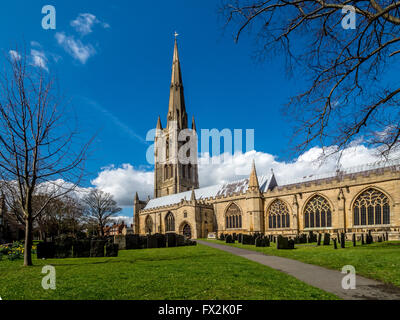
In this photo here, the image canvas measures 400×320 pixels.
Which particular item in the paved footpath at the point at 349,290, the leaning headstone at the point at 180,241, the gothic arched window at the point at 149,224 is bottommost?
the gothic arched window at the point at 149,224

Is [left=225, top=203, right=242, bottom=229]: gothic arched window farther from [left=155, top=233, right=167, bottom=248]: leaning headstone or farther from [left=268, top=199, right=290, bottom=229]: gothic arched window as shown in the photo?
[left=155, top=233, right=167, bottom=248]: leaning headstone

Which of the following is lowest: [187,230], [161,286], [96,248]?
[187,230]

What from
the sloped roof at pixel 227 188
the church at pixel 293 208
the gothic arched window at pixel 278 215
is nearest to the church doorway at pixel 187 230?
the church at pixel 293 208

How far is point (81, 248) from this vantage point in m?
13.2

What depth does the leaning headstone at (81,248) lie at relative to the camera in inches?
512

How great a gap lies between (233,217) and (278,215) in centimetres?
660

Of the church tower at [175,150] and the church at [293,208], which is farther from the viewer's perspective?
the church tower at [175,150]

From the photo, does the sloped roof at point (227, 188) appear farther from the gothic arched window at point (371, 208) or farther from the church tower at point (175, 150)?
the gothic arched window at point (371, 208)

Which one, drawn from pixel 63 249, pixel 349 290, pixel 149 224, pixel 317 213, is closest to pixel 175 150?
pixel 149 224

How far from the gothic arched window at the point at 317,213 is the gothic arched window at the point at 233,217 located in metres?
8.92

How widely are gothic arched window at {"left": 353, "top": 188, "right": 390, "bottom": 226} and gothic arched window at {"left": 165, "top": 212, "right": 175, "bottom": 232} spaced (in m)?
25.8

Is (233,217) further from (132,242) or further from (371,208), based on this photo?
(132,242)
